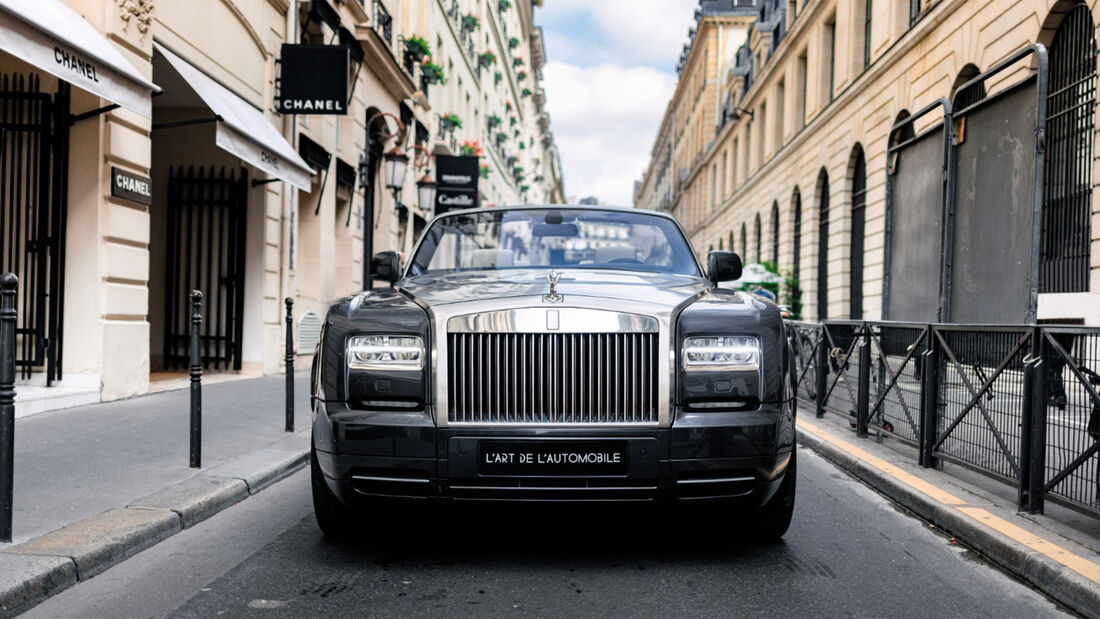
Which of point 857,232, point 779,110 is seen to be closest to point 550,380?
point 857,232

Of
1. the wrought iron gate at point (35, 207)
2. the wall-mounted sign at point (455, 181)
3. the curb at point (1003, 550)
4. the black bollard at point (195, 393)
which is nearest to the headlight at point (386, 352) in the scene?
the black bollard at point (195, 393)

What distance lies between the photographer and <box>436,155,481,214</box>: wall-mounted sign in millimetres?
25750

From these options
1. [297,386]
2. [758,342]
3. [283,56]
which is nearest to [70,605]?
[758,342]

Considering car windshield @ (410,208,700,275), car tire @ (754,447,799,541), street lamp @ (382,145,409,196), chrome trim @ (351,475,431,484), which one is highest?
street lamp @ (382,145,409,196)

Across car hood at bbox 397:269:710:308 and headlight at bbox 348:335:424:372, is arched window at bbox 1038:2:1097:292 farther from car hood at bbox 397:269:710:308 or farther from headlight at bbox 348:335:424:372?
headlight at bbox 348:335:424:372

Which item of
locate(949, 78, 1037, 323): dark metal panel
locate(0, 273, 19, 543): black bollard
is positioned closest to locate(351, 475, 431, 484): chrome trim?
locate(0, 273, 19, 543): black bollard

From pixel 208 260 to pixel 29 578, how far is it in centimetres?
992

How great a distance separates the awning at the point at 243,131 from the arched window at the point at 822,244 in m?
18.6

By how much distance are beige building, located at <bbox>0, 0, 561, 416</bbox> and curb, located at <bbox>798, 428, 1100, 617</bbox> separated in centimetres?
654

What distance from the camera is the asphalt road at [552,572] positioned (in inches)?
134

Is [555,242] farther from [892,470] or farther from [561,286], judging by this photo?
[892,470]

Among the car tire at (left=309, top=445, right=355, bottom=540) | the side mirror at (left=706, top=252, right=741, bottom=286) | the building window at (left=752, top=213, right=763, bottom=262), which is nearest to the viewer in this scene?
the car tire at (left=309, top=445, right=355, bottom=540)

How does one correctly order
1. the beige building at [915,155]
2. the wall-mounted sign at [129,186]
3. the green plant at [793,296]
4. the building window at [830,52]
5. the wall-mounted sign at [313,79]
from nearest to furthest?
the wall-mounted sign at [129,186], the beige building at [915,155], the wall-mounted sign at [313,79], the building window at [830,52], the green plant at [793,296]

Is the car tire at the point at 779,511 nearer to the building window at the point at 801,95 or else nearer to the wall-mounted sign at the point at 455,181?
the wall-mounted sign at the point at 455,181
